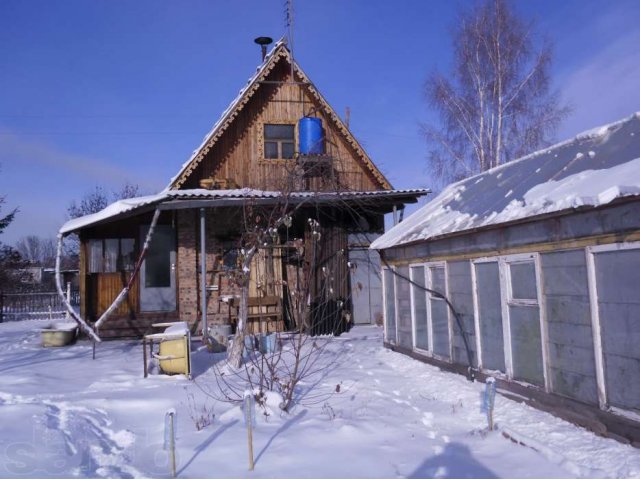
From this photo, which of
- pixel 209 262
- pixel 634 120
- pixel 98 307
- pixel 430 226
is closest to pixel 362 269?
pixel 209 262

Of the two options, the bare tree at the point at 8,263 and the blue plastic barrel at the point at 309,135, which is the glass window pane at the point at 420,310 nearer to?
the blue plastic barrel at the point at 309,135

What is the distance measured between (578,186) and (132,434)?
18.4 feet

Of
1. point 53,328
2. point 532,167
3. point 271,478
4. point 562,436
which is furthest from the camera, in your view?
point 53,328

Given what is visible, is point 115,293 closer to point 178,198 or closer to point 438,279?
point 178,198

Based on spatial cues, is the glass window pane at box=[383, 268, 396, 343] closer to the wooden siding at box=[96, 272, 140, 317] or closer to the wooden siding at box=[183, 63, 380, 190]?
the wooden siding at box=[183, 63, 380, 190]

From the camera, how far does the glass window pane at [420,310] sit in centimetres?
950

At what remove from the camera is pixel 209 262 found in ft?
47.0

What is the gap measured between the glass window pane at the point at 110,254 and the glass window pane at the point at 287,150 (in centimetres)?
524

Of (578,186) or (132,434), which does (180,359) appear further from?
(578,186)

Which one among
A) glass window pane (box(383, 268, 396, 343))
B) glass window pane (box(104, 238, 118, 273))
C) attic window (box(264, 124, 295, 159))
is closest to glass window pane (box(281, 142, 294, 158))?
attic window (box(264, 124, 295, 159))

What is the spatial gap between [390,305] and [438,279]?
2.34 m

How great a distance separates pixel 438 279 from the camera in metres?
8.98

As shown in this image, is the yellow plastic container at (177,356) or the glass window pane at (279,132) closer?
the yellow plastic container at (177,356)

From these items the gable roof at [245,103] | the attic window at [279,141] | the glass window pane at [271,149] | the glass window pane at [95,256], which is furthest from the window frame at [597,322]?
the glass window pane at [95,256]
